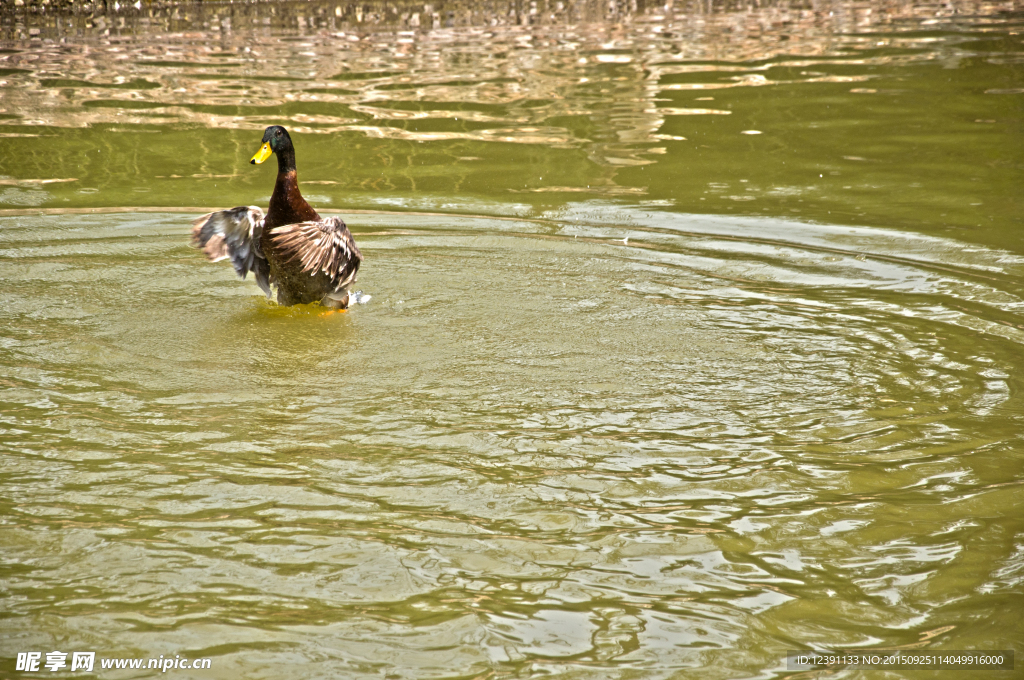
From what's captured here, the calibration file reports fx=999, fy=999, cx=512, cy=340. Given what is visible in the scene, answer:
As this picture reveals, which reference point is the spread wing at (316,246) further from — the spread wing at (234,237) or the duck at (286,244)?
Answer: the spread wing at (234,237)

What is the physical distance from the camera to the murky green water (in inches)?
128

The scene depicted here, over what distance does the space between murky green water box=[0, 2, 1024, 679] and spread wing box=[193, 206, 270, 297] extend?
30cm

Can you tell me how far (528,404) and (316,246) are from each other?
2.17m

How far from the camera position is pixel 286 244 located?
21.0 feet

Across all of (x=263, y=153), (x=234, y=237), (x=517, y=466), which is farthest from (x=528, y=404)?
(x=234, y=237)

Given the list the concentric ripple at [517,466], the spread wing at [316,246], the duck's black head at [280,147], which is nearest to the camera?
the concentric ripple at [517,466]

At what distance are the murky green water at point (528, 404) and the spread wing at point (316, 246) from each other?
386 millimetres

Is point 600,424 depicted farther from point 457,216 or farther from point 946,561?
point 457,216

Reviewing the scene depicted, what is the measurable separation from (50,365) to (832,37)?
1739cm

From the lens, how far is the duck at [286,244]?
21.0ft

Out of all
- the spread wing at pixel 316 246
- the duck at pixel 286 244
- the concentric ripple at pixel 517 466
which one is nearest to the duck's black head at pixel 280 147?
the duck at pixel 286 244

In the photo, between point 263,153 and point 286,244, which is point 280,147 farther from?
point 286,244

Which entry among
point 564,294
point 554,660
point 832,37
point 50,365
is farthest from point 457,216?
point 832,37

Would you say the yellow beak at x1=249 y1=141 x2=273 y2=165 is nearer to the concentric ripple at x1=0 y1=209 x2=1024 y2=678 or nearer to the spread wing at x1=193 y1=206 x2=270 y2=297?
the spread wing at x1=193 y1=206 x2=270 y2=297
